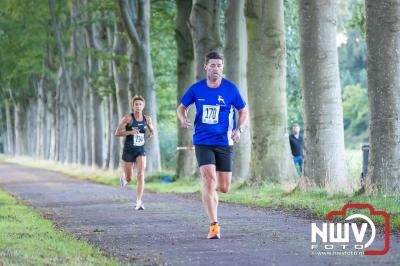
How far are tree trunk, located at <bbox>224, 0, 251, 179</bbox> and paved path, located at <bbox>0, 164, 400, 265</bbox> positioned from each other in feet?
15.7

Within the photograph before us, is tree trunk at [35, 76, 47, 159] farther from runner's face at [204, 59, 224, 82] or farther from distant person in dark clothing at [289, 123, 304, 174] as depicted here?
runner's face at [204, 59, 224, 82]

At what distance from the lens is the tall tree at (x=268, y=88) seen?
20281 mm

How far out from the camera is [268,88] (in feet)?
66.5

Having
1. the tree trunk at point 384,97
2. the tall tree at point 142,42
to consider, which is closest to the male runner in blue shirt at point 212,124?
the tree trunk at point 384,97

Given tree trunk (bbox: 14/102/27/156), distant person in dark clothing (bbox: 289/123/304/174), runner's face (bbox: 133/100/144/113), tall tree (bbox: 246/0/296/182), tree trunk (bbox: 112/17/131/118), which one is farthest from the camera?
tree trunk (bbox: 14/102/27/156)

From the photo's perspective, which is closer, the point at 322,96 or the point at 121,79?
the point at 322,96

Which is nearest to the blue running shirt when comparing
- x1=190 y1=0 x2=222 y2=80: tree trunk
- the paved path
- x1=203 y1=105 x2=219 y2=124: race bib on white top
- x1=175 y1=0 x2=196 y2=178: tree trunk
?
x1=203 y1=105 x2=219 y2=124: race bib on white top

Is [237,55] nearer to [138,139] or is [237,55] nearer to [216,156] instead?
[138,139]

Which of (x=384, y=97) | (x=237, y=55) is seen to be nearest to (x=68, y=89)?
(x=237, y=55)

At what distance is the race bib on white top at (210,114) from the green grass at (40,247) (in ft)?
6.64

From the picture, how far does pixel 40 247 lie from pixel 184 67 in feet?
62.6

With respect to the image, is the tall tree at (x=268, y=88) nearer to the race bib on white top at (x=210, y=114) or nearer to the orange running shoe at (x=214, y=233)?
the race bib on white top at (x=210, y=114)

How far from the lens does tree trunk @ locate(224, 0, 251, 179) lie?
23.6 metres

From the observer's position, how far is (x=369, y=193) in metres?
14.3
